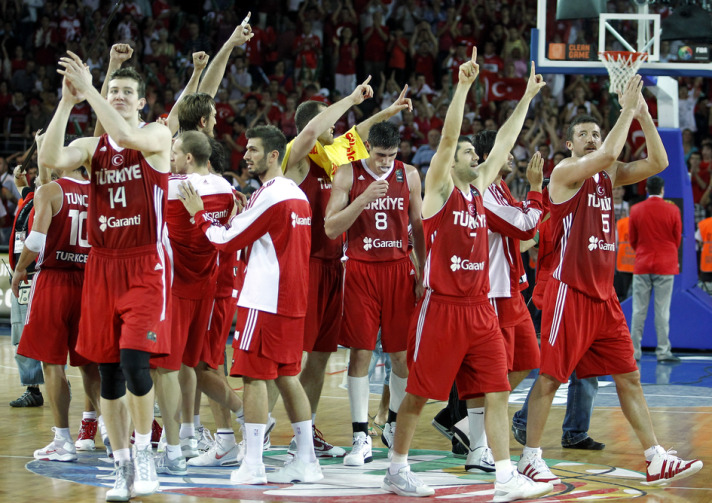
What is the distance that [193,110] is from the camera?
7.17 metres

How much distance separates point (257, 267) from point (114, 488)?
1566 mm

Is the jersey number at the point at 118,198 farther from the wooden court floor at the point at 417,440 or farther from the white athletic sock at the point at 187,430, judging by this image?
the white athletic sock at the point at 187,430

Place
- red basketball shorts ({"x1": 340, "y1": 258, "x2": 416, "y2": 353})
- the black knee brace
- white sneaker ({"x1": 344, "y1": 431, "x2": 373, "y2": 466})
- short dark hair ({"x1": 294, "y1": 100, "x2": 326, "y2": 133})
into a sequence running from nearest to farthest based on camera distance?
the black knee brace, white sneaker ({"x1": 344, "y1": 431, "x2": 373, "y2": 466}), red basketball shorts ({"x1": 340, "y1": 258, "x2": 416, "y2": 353}), short dark hair ({"x1": 294, "y1": 100, "x2": 326, "y2": 133})

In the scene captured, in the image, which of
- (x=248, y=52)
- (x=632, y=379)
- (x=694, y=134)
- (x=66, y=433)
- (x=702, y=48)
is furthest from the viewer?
(x=248, y=52)

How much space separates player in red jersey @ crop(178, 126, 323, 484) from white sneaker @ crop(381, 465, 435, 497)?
0.54 metres

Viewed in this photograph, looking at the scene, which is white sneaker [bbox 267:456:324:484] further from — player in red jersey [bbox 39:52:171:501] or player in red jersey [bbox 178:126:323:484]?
A: player in red jersey [bbox 39:52:171:501]

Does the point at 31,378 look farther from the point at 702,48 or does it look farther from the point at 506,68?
the point at 506,68

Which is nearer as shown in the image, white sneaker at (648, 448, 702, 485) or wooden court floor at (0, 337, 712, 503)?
wooden court floor at (0, 337, 712, 503)

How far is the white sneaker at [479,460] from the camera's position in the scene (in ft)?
22.0

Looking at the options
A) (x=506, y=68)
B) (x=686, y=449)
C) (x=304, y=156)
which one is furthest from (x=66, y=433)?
(x=506, y=68)

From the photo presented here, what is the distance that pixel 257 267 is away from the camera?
6.19 m

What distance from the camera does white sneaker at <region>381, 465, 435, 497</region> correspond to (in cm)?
591

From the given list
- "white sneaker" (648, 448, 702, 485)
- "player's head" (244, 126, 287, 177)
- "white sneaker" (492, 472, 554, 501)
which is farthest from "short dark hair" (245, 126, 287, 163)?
"white sneaker" (648, 448, 702, 485)

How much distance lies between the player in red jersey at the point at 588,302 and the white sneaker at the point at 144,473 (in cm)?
233
